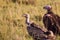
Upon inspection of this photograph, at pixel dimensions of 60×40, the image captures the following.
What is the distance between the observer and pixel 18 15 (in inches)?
488

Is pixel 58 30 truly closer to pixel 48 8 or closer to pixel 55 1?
pixel 48 8

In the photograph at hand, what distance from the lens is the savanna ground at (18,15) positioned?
10820mm

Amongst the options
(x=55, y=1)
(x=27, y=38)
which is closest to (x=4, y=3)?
(x=55, y=1)

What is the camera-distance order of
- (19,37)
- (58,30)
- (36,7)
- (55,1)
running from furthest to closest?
1. (55,1)
2. (36,7)
3. (58,30)
4. (19,37)

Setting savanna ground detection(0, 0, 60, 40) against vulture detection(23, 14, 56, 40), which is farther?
savanna ground detection(0, 0, 60, 40)

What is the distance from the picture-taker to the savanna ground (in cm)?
1082

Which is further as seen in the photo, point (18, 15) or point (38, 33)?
point (18, 15)

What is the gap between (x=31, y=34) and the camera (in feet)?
35.2

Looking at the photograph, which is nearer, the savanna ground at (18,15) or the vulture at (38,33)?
the vulture at (38,33)

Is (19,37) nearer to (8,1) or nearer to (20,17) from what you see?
(20,17)

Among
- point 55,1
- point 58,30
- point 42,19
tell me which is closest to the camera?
point 58,30

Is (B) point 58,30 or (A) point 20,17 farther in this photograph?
(A) point 20,17

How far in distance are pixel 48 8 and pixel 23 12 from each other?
972 millimetres

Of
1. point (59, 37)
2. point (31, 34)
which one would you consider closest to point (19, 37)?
point (31, 34)
